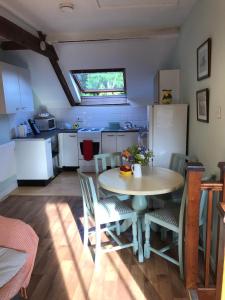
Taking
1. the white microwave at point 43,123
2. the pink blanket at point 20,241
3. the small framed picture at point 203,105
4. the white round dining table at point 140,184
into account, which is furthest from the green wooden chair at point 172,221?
the white microwave at point 43,123

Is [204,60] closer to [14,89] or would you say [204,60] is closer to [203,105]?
[203,105]

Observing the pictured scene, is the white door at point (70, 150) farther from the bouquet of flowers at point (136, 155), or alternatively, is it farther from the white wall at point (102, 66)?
the bouquet of flowers at point (136, 155)

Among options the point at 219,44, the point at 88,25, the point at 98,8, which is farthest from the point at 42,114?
the point at 219,44

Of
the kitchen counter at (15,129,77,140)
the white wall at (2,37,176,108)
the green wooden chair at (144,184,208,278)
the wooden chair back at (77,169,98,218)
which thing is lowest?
the green wooden chair at (144,184,208,278)

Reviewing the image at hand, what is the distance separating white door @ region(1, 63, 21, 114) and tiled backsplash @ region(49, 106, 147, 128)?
1547mm

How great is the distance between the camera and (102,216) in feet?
7.64

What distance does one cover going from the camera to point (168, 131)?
3373 millimetres

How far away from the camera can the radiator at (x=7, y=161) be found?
13.2 ft

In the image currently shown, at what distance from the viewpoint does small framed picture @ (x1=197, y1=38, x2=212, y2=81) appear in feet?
7.57

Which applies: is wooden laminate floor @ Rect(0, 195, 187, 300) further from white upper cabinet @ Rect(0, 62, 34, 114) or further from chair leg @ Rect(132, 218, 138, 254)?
white upper cabinet @ Rect(0, 62, 34, 114)

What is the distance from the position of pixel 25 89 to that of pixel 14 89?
45cm

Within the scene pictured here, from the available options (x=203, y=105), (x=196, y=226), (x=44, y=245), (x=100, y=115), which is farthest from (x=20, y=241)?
(x=100, y=115)

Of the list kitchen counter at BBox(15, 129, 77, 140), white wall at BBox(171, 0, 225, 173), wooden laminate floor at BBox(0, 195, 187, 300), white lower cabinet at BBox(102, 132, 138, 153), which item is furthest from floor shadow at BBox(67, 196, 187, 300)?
white lower cabinet at BBox(102, 132, 138, 153)

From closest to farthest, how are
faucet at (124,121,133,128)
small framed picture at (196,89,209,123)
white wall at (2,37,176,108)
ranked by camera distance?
small framed picture at (196,89,209,123) < white wall at (2,37,176,108) < faucet at (124,121,133,128)
